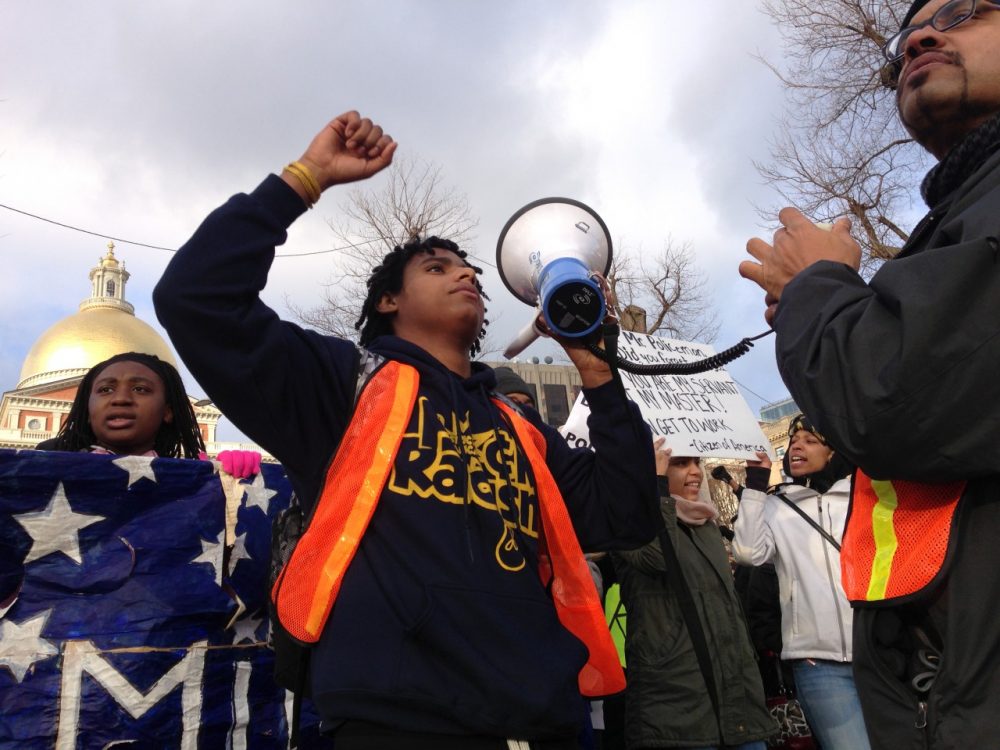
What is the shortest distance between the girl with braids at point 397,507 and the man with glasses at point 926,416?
73 centimetres

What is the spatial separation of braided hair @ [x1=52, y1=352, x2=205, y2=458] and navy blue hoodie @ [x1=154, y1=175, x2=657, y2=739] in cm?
192

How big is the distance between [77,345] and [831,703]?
57003 mm

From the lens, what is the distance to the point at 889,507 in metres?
1.42

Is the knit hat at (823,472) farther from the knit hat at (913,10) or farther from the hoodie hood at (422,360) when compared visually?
the knit hat at (913,10)

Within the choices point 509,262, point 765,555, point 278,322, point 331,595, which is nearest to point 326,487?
point 331,595

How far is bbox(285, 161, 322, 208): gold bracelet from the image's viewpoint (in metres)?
2.00

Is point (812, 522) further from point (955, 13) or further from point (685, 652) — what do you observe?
point (955, 13)

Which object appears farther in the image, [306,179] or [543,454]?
[543,454]

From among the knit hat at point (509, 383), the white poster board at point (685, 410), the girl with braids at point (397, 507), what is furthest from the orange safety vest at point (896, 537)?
the knit hat at point (509, 383)

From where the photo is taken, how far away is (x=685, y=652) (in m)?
3.56

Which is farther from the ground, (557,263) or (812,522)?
(557,263)

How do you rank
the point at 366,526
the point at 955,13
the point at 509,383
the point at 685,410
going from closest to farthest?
1. the point at 955,13
2. the point at 366,526
3. the point at 509,383
4. the point at 685,410

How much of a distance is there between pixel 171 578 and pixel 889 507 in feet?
8.17

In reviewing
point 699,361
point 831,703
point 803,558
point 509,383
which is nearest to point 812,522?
point 803,558
